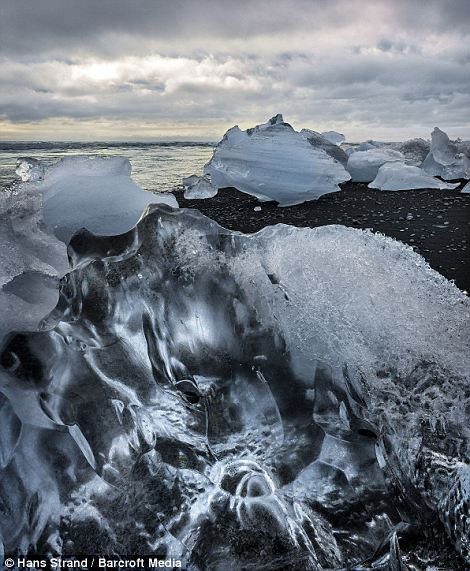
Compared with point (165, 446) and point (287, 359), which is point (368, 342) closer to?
point (287, 359)

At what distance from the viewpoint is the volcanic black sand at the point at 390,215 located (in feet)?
12.1

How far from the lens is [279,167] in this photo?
6.40 meters

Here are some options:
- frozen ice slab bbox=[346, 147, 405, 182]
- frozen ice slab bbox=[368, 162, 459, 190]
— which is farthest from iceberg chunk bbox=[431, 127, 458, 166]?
frozen ice slab bbox=[368, 162, 459, 190]

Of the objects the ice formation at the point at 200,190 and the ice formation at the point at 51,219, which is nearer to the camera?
the ice formation at the point at 51,219

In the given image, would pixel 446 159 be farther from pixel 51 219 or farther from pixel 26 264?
pixel 26 264

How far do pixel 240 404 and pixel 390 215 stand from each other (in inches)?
174

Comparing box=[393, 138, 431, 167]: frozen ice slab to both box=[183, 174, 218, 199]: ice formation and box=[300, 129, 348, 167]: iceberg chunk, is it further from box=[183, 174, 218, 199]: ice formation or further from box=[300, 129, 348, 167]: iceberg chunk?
box=[183, 174, 218, 199]: ice formation

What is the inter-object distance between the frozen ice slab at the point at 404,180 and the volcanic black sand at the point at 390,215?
221 millimetres

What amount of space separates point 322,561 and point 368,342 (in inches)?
30.2

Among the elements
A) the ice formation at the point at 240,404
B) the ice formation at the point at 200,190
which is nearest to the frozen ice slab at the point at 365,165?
the ice formation at the point at 200,190

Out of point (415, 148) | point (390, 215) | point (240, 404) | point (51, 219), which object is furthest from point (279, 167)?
point (415, 148)

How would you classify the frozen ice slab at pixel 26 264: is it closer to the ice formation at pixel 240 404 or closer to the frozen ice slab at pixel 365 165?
the ice formation at pixel 240 404

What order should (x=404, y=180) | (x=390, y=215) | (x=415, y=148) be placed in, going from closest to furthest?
(x=390, y=215), (x=404, y=180), (x=415, y=148)

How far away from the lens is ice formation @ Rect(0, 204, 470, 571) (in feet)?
3.81
